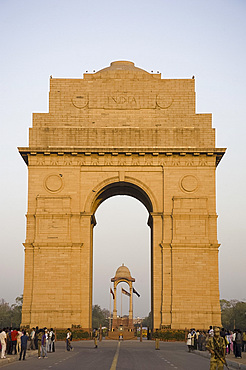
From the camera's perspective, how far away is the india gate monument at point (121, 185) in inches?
1745

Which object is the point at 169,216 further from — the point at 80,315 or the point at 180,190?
the point at 80,315

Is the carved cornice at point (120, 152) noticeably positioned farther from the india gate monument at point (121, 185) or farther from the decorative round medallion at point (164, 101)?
the decorative round medallion at point (164, 101)

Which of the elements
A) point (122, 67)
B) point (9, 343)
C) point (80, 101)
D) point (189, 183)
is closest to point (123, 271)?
point (122, 67)

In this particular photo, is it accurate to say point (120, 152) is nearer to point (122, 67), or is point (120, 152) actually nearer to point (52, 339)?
point (122, 67)

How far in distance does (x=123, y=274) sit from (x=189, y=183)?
46603mm

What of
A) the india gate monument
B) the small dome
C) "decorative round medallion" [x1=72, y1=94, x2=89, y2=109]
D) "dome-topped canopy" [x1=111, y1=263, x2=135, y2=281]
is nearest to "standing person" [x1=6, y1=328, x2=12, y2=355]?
the india gate monument

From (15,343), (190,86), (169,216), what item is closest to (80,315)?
(169,216)

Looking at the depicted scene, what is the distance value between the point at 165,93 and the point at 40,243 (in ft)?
51.4

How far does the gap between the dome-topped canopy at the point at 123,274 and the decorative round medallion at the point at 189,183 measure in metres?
44.9

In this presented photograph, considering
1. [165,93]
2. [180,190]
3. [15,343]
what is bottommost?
[15,343]

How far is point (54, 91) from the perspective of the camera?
4869 cm

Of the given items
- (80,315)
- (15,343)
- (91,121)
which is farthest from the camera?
(91,121)

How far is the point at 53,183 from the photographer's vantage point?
4656 cm

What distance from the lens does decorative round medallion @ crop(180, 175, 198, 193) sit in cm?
4650
